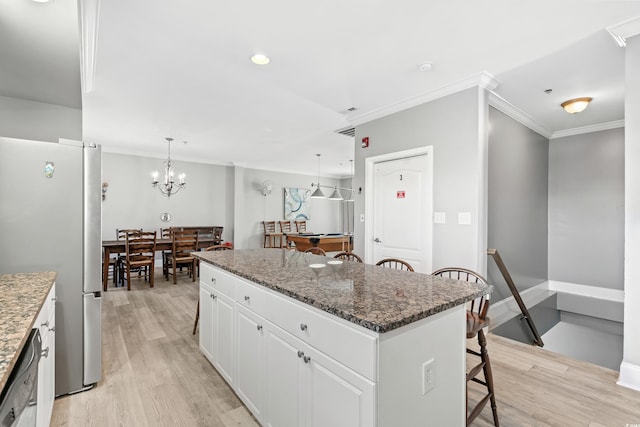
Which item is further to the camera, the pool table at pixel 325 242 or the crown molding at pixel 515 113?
the pool table at pixel 325 242

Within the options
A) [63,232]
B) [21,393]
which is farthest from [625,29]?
[63,232]

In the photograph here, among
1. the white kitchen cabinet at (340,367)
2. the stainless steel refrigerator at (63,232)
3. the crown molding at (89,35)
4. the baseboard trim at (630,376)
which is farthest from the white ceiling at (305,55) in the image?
the baseboard trim at (630,376)

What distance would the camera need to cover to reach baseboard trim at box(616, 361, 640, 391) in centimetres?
216

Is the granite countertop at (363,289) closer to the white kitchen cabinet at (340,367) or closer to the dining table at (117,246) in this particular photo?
the white kitchen cabinet at (340,367)

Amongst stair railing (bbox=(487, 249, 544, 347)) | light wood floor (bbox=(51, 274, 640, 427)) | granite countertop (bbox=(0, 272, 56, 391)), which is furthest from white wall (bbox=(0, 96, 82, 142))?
stair railing (bbox=(487, 249, 544, 347))

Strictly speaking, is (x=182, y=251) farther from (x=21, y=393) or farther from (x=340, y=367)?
(x=340, y=367)

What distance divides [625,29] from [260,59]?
2729 mm

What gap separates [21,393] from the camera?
2.88 feet

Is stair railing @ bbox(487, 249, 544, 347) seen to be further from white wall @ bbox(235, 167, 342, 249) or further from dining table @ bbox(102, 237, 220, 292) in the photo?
white wall @ bbox(235, 167, 342, 249)

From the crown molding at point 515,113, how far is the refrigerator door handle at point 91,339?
159 inches

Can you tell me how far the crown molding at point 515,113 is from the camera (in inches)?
133

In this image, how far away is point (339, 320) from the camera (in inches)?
46.0

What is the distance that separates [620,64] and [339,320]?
3.44 meters

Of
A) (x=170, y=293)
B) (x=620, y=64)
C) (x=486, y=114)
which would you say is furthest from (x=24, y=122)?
(x=620, y=64)
